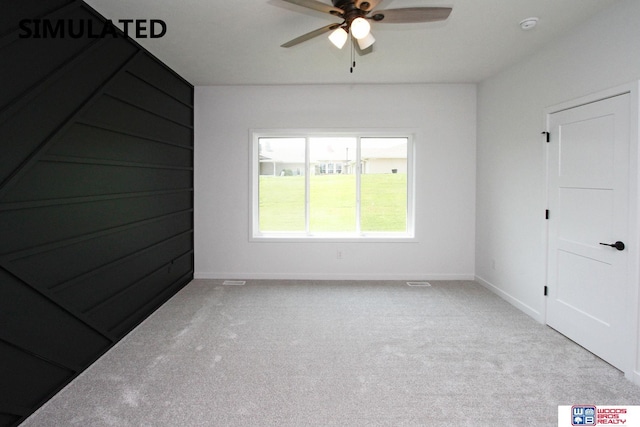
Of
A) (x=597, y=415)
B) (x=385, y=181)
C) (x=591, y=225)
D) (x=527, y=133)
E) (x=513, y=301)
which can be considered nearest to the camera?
(x=597, y=415)

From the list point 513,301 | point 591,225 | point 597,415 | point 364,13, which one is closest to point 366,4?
point 364,13

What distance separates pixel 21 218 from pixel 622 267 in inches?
156

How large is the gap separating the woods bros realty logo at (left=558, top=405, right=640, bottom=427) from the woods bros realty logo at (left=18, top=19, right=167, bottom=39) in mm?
3823

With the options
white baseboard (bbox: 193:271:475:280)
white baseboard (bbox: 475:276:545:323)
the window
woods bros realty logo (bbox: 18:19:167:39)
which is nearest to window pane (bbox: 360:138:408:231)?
the window

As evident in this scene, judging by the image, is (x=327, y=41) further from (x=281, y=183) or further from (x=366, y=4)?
(x=281, y=183)

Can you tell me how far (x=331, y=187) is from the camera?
4.96 m

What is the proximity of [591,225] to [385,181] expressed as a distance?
2.56 metres

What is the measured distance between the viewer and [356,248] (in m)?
4.79

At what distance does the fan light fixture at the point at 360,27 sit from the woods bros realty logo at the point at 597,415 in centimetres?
259

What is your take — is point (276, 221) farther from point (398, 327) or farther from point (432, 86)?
point (432, 86)

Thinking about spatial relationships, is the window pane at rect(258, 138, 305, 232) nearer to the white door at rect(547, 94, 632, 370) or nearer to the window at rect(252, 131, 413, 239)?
the window at rect(252, 131, 413, 239)

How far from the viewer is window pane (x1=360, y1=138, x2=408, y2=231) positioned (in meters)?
4.89

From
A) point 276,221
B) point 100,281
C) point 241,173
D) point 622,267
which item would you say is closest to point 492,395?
point 622,267

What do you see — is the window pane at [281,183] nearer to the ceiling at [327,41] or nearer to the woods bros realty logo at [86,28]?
the ceiling at [327,41]
